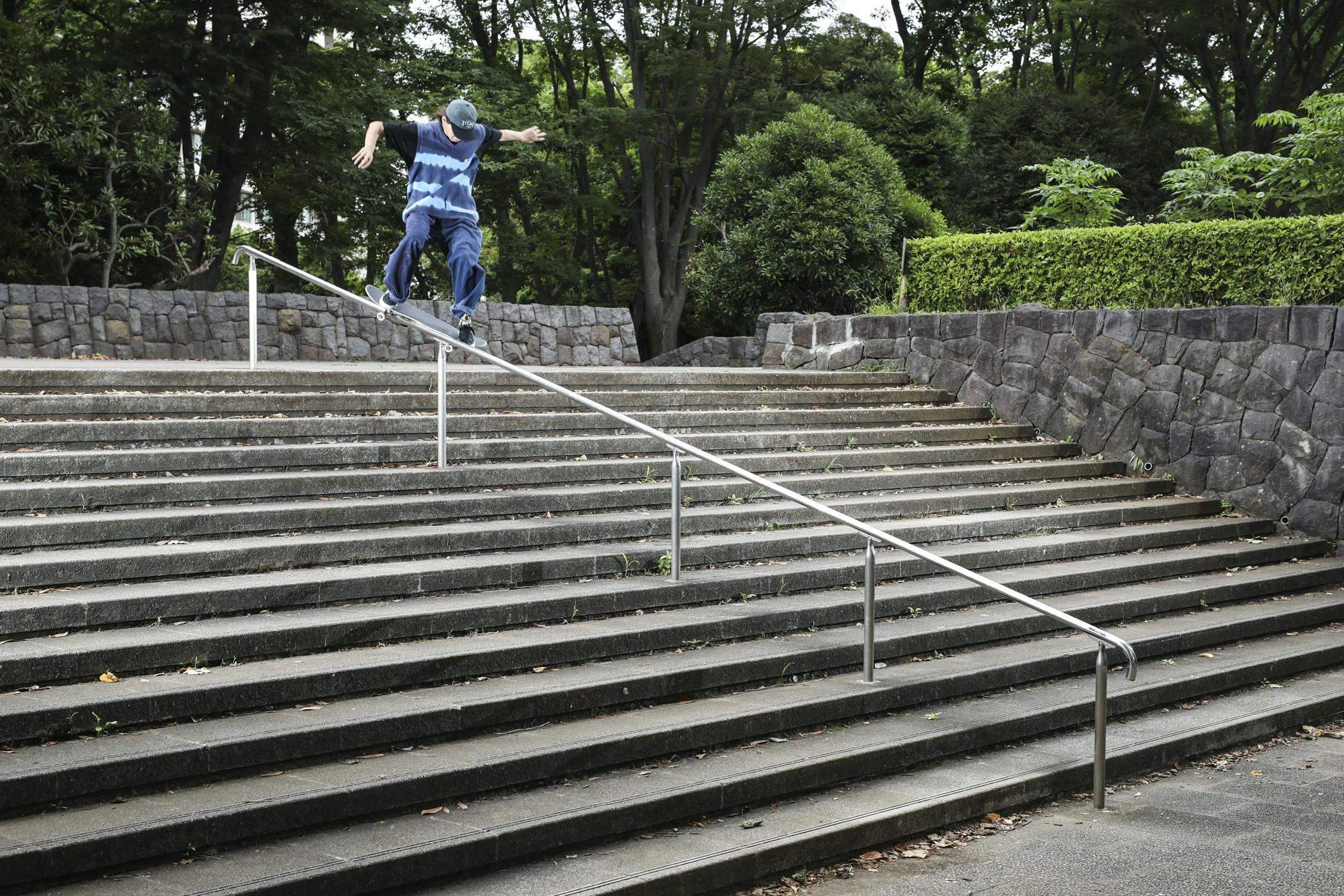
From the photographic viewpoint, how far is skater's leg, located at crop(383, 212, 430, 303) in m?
8.60

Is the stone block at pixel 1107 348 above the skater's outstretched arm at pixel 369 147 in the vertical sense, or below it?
below

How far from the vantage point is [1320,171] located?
13352 mm

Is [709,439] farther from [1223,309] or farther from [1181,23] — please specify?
[1181,23]

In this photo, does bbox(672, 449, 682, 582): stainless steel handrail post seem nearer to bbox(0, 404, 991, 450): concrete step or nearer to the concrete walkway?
bbox(0, 404, 991, 450): concrete step

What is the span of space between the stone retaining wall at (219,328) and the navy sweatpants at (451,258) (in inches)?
127

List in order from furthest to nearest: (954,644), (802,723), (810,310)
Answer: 1. (810,310)
2. (954,644)
3. (802,723)

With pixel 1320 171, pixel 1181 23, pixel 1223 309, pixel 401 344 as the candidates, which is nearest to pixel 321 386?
pixel 401 344

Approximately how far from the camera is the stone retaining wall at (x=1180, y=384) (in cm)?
1089

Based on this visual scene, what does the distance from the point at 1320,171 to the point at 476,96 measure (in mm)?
14516

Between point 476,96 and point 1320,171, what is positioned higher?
point 476,96

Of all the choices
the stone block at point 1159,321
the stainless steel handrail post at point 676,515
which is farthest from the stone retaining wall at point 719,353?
the stainless steel handrail post at point 676,515

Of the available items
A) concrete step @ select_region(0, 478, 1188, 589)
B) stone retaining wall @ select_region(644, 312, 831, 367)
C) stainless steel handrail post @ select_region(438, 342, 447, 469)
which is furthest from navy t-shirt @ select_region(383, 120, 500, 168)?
stone retaining wall @ select_region(644, 312, 831, 367)

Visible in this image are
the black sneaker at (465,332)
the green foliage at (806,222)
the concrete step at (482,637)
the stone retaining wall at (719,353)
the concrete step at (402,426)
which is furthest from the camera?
the stone retaining wall at (719,353)

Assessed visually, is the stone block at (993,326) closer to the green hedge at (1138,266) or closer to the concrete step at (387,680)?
the green hedge at (1138,266)
